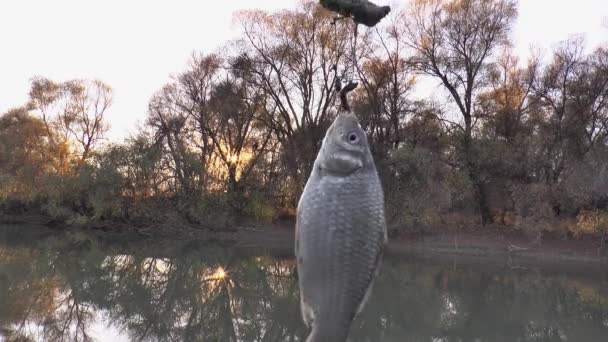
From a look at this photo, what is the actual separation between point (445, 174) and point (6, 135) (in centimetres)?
3175

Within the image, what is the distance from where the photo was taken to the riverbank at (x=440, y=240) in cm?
2502

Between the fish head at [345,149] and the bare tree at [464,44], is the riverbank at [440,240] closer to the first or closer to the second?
the bare tree at [464,44]

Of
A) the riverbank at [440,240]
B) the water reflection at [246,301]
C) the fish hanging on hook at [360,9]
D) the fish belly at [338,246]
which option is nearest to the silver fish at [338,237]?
the fish belly at [338,246]

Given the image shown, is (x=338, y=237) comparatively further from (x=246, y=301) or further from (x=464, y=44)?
(x=464, y=44)

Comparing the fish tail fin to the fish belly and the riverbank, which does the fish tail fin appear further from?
the riverbank

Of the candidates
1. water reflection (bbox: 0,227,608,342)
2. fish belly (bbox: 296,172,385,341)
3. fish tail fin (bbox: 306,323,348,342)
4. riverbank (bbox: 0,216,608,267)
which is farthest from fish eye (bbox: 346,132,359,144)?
riverbank (bbox: 0,216,608,267)

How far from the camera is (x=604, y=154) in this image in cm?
2634

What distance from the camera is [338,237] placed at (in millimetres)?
1909

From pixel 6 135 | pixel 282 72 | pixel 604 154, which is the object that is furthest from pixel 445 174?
pixel 6 135

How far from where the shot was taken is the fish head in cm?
198

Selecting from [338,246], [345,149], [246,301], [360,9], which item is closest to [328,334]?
[338,246]

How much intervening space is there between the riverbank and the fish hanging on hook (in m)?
23.5

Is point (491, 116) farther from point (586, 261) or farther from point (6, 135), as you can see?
point (6, 135)

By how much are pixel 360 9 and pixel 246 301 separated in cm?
1153
